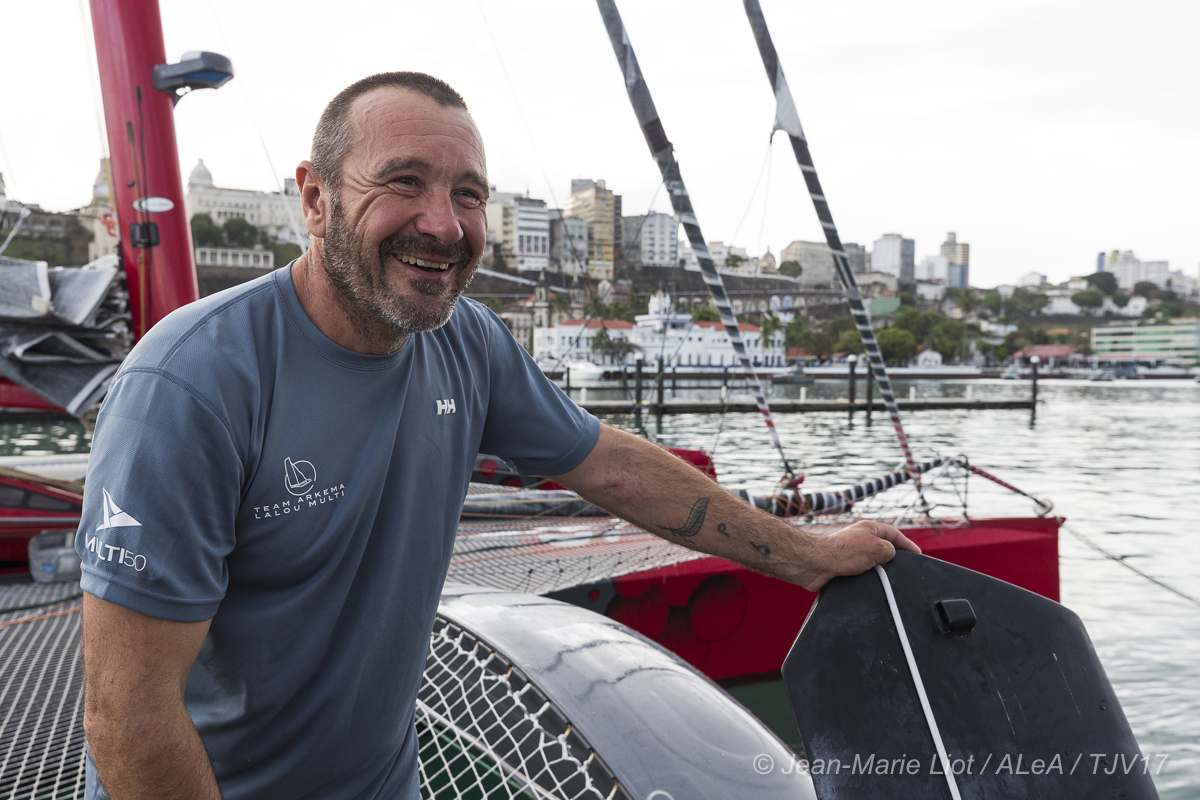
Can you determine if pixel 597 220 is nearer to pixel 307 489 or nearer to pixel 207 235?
pixel 207 235

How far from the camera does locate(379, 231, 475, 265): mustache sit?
4.49 feet

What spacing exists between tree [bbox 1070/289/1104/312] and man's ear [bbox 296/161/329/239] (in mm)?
187592

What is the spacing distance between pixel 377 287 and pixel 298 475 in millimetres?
334

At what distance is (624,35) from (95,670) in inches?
294

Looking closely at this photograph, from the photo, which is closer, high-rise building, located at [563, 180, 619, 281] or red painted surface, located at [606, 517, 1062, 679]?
red painted surface, located at [606, 517, 1062, 679]

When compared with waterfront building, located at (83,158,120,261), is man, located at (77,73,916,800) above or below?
below

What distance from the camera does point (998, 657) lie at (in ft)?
5.58

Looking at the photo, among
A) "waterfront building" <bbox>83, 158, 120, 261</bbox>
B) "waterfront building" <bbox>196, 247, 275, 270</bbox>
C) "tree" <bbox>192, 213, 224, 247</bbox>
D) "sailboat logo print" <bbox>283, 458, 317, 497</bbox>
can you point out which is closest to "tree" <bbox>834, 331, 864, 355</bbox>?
"waterfront building" <bbox>196, 247, 275, 270</bbox>

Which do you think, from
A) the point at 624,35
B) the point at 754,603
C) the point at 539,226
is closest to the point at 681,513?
the point at 754,603

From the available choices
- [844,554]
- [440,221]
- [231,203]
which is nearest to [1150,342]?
[231,203]

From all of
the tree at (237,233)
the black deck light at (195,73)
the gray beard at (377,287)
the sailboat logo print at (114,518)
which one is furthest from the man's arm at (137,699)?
the tree at (237,233)

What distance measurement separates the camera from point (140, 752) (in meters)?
1.07

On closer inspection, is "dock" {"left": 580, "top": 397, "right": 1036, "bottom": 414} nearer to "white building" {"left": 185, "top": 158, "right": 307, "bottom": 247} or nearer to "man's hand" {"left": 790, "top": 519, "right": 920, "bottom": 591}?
"man's hand" {"left": 790, "top": 519, "right": 920, "bottom": 591}

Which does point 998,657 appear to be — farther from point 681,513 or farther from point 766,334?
point 766,334
